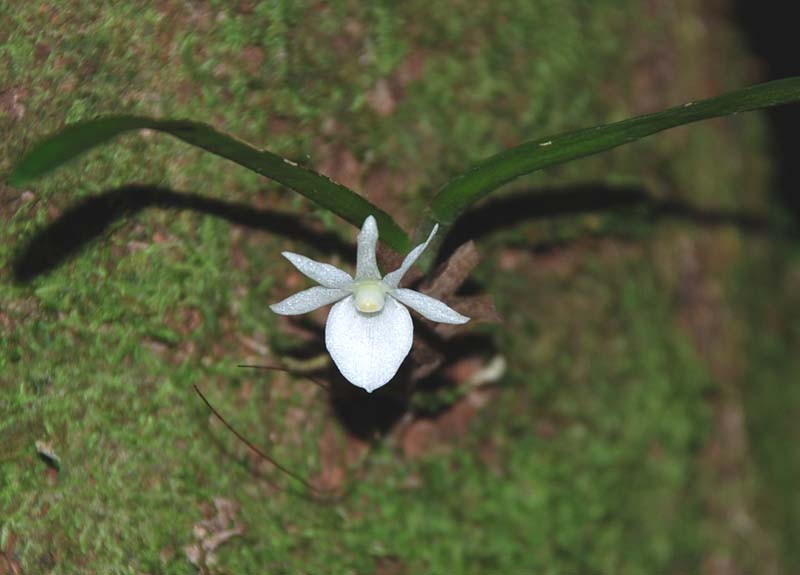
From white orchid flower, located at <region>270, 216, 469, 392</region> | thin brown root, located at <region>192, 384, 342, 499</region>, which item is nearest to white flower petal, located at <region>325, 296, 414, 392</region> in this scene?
white orchid flower, located at <region>270, 216, 469, 392</region>

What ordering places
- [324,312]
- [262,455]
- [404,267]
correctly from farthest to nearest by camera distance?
[324,312] < [262,455] < [404,267]

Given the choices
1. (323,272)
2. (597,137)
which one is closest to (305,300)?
(323,272)

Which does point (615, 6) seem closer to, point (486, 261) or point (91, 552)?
point (486, 261)

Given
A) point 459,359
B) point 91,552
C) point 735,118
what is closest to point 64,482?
point 91,552

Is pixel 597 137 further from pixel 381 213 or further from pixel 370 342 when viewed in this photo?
pixel 370 342

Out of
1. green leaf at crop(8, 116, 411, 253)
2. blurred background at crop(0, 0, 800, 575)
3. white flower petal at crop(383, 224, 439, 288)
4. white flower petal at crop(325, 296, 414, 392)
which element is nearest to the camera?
green leaf at crop(8, 116, 411, 253)

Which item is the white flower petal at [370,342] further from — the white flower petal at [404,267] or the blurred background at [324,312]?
the blurred background at [324,312]

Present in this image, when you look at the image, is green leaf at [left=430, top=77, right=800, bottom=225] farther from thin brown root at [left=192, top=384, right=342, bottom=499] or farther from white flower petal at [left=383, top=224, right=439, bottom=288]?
thin brown root at [left=192, top=384, right=342, bottom=499]
